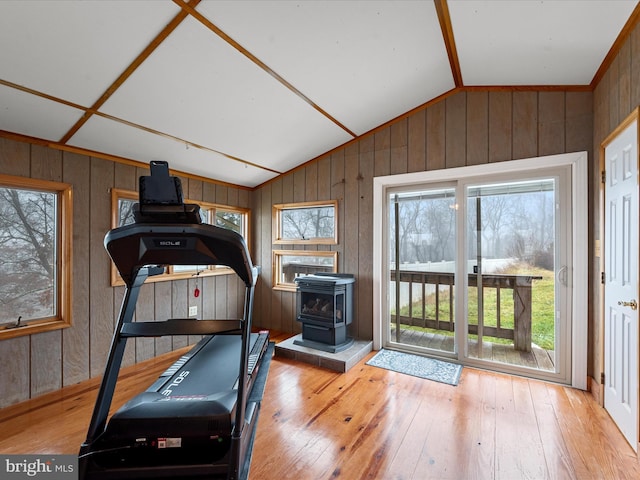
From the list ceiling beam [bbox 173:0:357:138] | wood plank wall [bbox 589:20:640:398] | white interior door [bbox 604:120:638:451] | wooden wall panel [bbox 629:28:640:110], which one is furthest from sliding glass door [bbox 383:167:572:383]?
ceiling beam [bbox 173:0:357:138]

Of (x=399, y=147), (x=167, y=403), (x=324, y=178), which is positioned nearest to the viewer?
(x=167, y=403)

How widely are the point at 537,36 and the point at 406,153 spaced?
1449mm

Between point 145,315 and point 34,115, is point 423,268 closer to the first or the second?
point 145,315

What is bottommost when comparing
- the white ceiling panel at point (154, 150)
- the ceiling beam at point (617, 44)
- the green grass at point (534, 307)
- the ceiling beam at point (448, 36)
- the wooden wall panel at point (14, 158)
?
the green grass at point (534, 307)

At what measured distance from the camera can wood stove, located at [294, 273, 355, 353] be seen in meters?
3.25

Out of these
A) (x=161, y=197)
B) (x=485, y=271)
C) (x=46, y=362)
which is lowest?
(x=46, y=362)

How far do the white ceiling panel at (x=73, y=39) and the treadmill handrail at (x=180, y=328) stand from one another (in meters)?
1.64

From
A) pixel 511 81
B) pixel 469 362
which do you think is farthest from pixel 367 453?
pixel 511 81

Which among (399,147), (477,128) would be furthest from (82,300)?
(477,128)

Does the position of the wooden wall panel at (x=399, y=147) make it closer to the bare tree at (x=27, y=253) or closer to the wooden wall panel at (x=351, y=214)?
the wooden wall panel at (x=351, y=214)

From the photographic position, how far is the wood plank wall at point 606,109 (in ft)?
5.96

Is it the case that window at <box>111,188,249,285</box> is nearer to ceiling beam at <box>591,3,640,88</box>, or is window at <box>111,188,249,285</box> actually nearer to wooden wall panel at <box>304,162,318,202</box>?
wooden wall panel at <box>304,162,318,202</box>

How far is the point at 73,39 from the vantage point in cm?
167

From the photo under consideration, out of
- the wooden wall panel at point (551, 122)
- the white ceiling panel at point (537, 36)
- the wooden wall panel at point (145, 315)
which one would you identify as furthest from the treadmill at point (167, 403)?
the wooden wall panel at point (551, 122)
